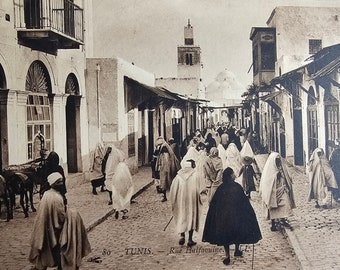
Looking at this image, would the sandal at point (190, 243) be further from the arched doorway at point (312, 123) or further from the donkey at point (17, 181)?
→ the arched doorway at point (312, 123)

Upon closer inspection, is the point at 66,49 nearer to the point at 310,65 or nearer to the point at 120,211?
the point at 120,211

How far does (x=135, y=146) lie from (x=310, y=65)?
21.9 feet

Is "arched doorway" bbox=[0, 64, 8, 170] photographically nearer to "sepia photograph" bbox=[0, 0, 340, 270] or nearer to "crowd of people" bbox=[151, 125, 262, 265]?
"sepia photograph" bbox=[0, 0, 340, 270]

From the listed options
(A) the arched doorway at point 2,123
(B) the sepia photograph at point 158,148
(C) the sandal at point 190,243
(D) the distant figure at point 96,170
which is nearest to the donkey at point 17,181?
(B) the sepia photograph at point 158,148

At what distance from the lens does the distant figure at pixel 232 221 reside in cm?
554

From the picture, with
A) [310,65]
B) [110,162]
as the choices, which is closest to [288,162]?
[310,65]

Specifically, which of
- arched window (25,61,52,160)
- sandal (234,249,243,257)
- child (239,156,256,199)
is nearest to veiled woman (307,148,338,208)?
child (239,156,256,199)

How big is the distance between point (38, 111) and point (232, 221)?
17.2ft

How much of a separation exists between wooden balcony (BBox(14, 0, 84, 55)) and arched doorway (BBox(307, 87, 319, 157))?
543 centimetres

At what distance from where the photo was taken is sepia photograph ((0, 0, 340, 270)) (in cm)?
559

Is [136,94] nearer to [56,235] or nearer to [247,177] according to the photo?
[247,177]

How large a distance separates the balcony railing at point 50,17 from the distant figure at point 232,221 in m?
4.92

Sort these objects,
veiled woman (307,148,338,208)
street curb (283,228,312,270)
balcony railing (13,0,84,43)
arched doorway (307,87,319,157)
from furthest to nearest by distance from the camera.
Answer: arched doorway (307,87,319,157), balcony railing (13,0,84,43), veiled woman (307,148,338,208), street curb (283,228,312,270)

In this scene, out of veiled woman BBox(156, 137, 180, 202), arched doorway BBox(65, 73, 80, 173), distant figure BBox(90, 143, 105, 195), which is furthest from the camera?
arched doorway BBox(65, 73, 80, 173)
